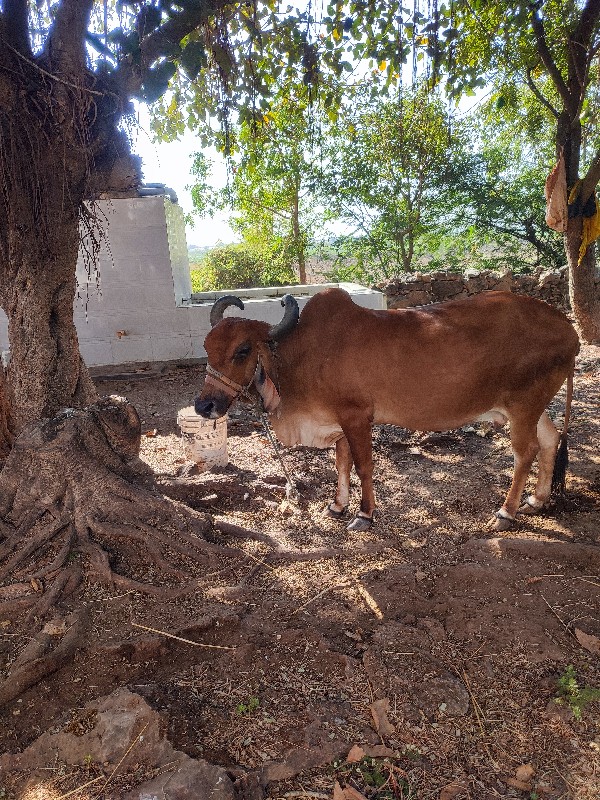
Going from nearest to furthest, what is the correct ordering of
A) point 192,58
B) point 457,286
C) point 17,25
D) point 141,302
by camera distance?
point 17,25 → point 192,58 → point 141,302 → point 457,286

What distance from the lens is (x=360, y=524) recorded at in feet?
13.2

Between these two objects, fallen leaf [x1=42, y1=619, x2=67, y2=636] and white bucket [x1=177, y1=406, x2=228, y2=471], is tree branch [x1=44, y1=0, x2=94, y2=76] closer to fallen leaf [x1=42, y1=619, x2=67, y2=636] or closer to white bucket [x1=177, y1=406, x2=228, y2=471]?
white bucket [x1=177, y1=406, x2=228, y2=471]

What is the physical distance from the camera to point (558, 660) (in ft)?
8.66

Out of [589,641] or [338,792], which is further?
[589,641]

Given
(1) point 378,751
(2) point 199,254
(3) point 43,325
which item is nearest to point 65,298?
(3) point 43,325

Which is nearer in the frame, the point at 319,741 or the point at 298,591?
the point at 319,741

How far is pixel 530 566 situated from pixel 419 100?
13.4m

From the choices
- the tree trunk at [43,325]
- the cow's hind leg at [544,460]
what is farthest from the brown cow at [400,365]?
the tree trunk at [43,325]

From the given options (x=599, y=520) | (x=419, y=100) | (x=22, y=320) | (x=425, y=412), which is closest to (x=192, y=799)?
(x=425, y=412)

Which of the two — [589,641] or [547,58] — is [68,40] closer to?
[589,641]

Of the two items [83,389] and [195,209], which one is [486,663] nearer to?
[83,389]

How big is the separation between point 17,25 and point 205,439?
331 cm

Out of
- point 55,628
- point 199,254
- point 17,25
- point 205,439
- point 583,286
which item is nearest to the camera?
point 55,628

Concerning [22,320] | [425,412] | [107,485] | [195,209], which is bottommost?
[107,485]
